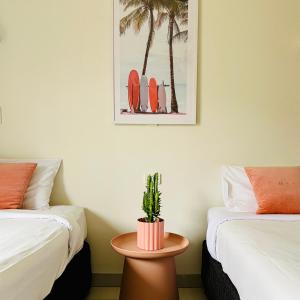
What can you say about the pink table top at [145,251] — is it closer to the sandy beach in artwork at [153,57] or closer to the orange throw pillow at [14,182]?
the orange throw pillow at [14,182]

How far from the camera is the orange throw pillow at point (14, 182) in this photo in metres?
2.09

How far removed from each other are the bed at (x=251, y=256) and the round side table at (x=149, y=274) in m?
0.26

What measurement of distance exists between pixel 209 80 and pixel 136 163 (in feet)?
2.65

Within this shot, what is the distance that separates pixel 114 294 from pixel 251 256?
130 centimetres

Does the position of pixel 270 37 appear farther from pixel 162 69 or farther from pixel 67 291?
pixel 67 291

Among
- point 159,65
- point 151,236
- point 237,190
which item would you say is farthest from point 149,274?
point 159,65

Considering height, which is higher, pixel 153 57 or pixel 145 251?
pixel 153 57

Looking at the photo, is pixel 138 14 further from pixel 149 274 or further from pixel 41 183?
pixel 149 274

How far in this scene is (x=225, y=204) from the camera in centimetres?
231

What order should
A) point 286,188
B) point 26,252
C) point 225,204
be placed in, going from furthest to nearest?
point 225,204
point 286,188
point 26,252

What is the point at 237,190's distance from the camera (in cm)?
230

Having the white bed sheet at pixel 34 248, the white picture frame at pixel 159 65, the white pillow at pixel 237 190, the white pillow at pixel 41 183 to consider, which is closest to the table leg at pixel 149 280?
the white bed sheet at pixel 34 248

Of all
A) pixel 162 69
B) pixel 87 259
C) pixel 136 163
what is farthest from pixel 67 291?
pixel 162 69

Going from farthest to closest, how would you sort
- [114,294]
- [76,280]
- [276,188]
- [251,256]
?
[114,294] < [276,188] < [76,280] < [251,256]
